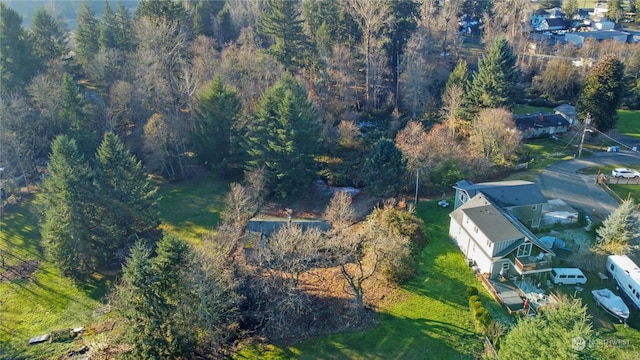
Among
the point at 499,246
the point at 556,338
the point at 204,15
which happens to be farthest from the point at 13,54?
the point at 556,338

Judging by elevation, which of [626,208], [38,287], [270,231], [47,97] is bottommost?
[38,287]

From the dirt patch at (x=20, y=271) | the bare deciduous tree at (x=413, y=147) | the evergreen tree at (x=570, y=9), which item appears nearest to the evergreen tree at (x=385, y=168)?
the bare deciduous tree at (x=413, y=147)

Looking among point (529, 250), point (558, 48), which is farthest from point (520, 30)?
point (529, 250)

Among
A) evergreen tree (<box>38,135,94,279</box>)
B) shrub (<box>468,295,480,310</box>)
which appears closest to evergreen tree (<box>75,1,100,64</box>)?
evergreen tree (<box>38,135,94,279</box>)

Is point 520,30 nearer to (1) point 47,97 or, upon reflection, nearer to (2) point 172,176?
(2) point 172,176

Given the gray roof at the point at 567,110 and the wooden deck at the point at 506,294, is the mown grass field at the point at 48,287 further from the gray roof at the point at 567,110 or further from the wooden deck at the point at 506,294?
the gray roof at the point at 567,110

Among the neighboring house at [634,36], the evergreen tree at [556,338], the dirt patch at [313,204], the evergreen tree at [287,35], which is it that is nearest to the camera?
the evergreen tree at [556,338]

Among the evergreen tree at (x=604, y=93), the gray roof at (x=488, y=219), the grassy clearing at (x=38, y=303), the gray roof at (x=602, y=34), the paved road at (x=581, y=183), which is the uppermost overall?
the gray roof at (x=602, y=34)

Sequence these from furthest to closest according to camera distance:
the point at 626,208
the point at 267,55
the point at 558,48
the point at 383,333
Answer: the point at 558,48 < the point at 267,55 < the point at 626,208 < the point at 383,333
